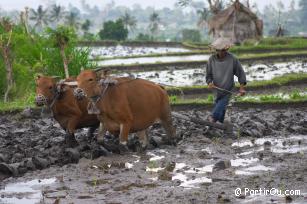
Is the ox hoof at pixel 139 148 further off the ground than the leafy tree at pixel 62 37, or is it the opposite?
the leafy tree at pixel 62 37

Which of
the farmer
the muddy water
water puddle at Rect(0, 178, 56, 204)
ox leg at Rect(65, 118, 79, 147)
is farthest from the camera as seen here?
the muddy water

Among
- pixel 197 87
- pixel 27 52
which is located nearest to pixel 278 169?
pixel 197 87

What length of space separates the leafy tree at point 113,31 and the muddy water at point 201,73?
98.8ft

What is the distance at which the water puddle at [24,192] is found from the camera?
287 inches

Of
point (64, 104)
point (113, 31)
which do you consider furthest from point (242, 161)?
point (113, 31)

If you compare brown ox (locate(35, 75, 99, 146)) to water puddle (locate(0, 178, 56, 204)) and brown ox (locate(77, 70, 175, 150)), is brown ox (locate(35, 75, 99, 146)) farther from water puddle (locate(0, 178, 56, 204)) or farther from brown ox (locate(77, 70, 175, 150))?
water puddle (locate(0, 178, 56, 204))

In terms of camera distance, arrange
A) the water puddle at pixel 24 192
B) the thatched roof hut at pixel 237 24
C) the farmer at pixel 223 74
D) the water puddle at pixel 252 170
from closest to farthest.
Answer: the water puddle at pixel 24 192, the water puddle at pixel 252 170, the farmer at pixel 223 74, the thatched roof hut at pixel 237 24

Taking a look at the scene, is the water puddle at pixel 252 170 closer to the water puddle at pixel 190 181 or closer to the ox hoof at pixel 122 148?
the water puddle at pixel 190 181

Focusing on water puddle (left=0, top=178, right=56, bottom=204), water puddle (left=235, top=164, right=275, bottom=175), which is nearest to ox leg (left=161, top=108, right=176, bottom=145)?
water puddle (left=235, top=164, right=275, bottom=175)

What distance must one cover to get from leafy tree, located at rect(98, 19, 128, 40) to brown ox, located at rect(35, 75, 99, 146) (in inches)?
1941

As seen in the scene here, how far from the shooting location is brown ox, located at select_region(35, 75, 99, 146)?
10.3 meters

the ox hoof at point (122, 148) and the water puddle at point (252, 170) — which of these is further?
the ox hoof at point (122, 148)

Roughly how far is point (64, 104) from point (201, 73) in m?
17.7

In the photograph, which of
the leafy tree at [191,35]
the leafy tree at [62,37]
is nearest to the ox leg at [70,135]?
the leafy tree at [62,37]
